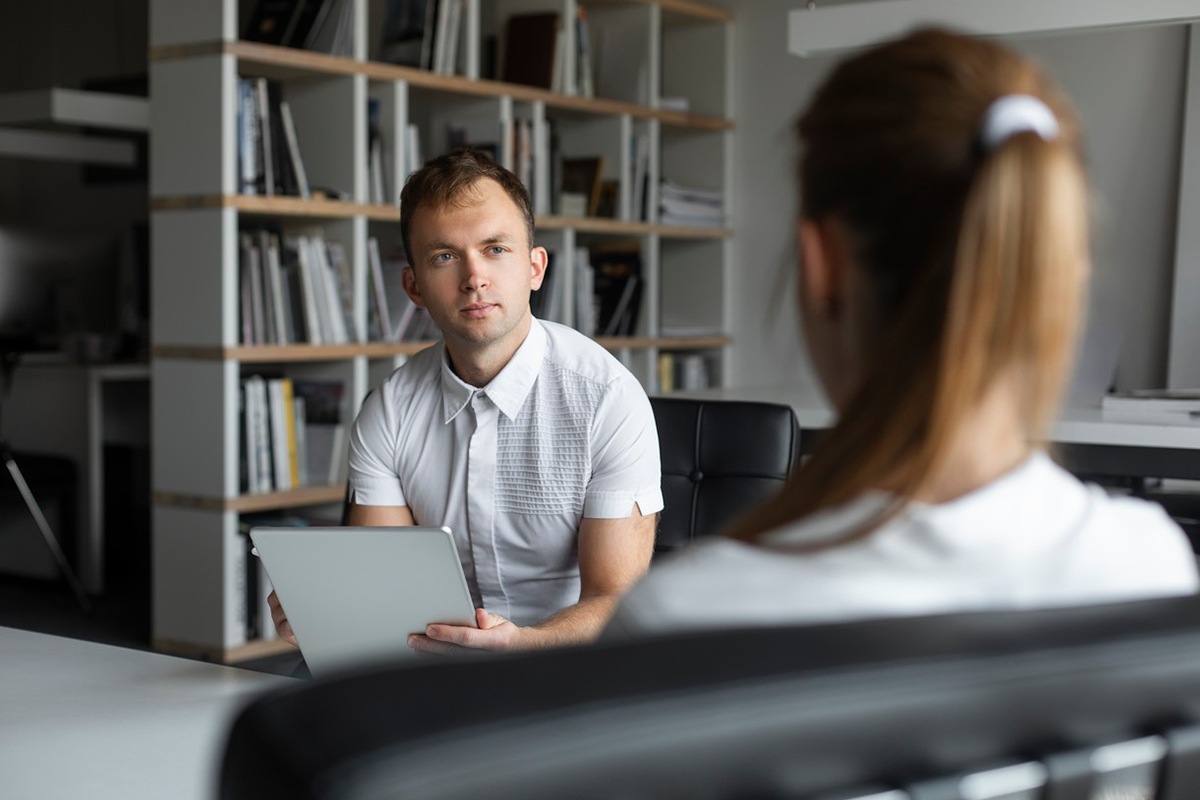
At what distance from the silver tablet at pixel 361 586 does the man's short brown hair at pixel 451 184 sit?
664 millimetres

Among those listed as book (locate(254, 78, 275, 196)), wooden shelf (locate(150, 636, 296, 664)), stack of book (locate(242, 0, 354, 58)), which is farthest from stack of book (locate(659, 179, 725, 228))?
wooden shelf (locate(150, 636, 296, 664))

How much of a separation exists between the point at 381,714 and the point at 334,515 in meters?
3.54

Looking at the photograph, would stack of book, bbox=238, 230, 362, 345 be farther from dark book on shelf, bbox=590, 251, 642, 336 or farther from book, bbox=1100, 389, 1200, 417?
book, bbox=1100, 389, 1200, 417

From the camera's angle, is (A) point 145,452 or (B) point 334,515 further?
(A) point 145,452

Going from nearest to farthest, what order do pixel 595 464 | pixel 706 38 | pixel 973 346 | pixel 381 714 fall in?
pixel 381 714, pixel 973 346, pixel 595 464, pixel 706 38

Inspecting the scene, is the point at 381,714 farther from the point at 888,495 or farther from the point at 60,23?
the point at 60,23

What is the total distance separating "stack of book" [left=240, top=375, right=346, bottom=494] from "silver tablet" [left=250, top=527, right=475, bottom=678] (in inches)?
93.8

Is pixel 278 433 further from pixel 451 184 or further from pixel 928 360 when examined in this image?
pixel 928 360

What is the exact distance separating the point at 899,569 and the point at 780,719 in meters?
0.19

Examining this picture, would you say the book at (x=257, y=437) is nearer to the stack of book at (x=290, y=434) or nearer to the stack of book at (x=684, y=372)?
the stack of book at (x=290, y=434)

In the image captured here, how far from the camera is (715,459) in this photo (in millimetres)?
2016

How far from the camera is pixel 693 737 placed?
17.1 inches

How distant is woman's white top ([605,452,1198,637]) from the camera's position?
610mm

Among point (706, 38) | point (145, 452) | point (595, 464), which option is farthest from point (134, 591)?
point (595, 464)
